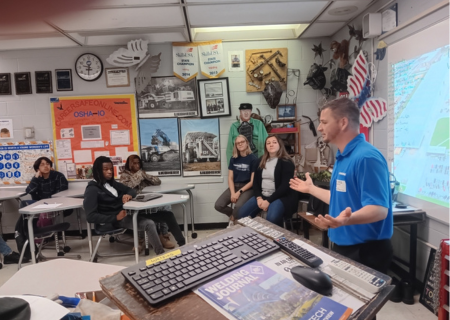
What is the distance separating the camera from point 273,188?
346 centimetres

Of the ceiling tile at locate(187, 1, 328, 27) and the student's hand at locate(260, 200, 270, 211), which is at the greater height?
the ceiling tile at locate(187, 1, 328, 27)

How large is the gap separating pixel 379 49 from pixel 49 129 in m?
4.25

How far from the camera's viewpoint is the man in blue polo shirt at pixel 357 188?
4.56 feet

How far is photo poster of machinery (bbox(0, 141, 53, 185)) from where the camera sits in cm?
423

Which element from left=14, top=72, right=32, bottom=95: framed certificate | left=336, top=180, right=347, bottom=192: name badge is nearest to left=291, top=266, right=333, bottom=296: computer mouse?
left=336, top=180, right=347, bottom=192: name badge

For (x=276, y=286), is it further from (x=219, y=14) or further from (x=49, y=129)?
(x=49, y=129)

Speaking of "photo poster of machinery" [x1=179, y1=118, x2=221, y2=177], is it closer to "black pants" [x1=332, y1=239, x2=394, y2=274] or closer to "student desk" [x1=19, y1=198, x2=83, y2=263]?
"student desk" [x1=19, y1=198, x2=83, y2=263]

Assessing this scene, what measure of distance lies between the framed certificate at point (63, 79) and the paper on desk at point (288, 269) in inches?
164

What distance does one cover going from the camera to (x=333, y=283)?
2.74 feet

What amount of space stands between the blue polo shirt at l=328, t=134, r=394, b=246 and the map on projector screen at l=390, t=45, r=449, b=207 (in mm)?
999

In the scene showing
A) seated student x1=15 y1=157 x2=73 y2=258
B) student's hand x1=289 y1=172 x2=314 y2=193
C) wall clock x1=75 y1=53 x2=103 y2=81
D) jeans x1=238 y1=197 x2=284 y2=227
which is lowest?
jeans x1=238 y1=197 x2=284 y2=227

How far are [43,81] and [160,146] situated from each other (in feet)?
6.03

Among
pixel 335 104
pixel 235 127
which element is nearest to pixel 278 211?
pixel 235 127

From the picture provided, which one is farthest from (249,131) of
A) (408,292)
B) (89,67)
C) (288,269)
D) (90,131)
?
(288,269)
